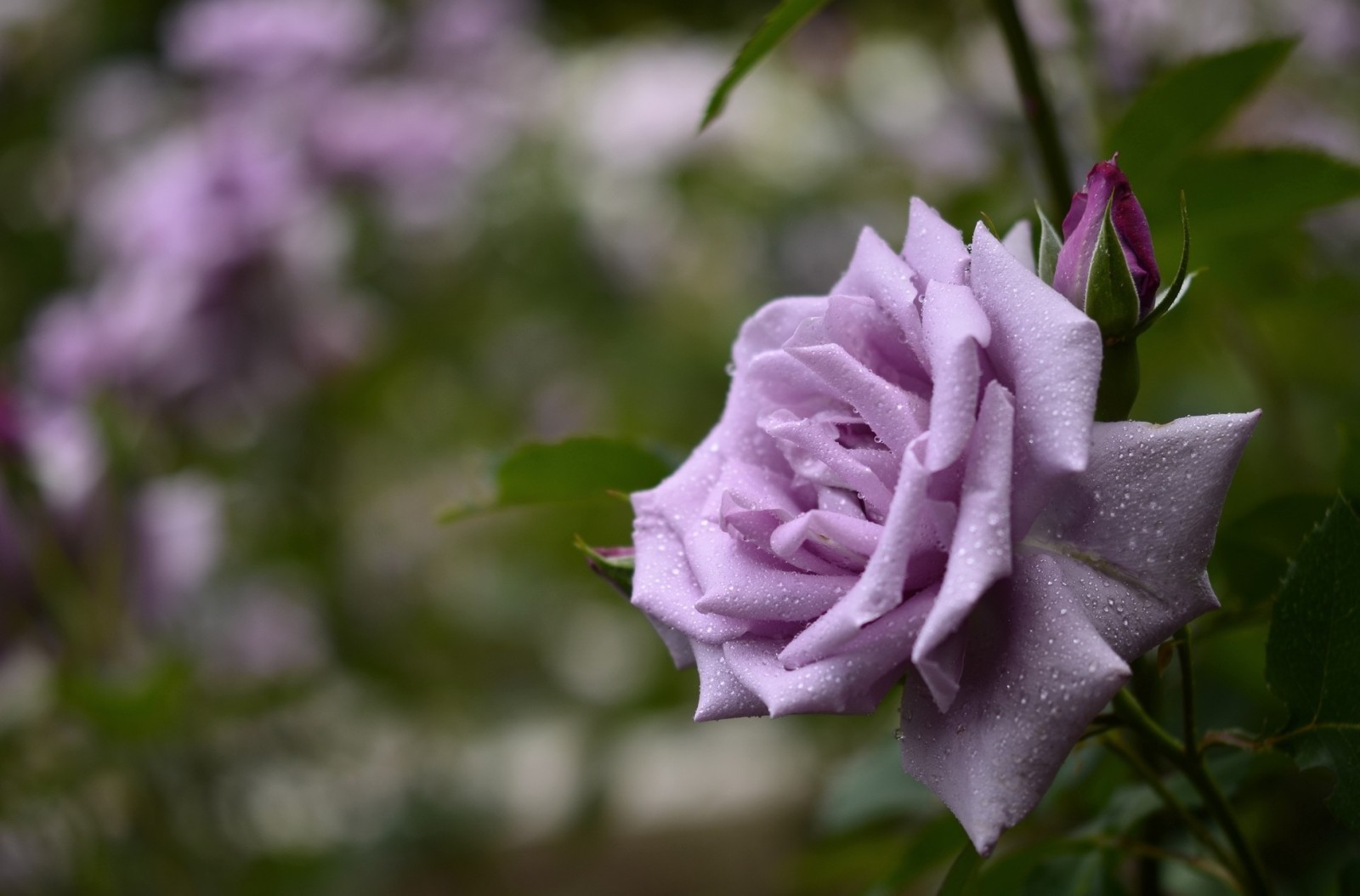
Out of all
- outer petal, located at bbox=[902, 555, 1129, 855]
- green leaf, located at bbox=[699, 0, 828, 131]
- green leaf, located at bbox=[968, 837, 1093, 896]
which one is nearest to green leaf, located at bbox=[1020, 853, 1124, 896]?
green leaf, located at bbox=[968, 837, 1093, 896]

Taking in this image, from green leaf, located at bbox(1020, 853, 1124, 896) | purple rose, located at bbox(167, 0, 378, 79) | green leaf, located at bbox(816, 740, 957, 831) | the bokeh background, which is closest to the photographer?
green leaf, located at bbox(1020, 853, 1124, 896)

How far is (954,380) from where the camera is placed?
23 centimetres

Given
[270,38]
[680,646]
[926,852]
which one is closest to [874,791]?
[926,852]

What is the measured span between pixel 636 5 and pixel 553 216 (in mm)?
1107

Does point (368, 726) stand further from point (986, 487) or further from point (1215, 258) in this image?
point (986, 487)

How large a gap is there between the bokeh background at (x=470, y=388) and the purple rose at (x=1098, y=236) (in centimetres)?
11

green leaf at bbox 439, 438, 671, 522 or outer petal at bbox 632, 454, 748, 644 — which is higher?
outer petal at bbox 632, 454, 748, 644

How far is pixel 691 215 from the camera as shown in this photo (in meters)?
1.87

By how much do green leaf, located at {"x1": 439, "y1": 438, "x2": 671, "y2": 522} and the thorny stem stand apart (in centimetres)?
16

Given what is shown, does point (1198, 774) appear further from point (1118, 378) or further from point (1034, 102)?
point (1034, 102)

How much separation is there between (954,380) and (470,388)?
4.57 feet

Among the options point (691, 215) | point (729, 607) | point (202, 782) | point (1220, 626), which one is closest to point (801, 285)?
point (691, 215)

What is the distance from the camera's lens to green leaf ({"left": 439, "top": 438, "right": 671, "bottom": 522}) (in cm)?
35

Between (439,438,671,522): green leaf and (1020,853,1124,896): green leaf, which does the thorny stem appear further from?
(439,438,671,522): green leaf
